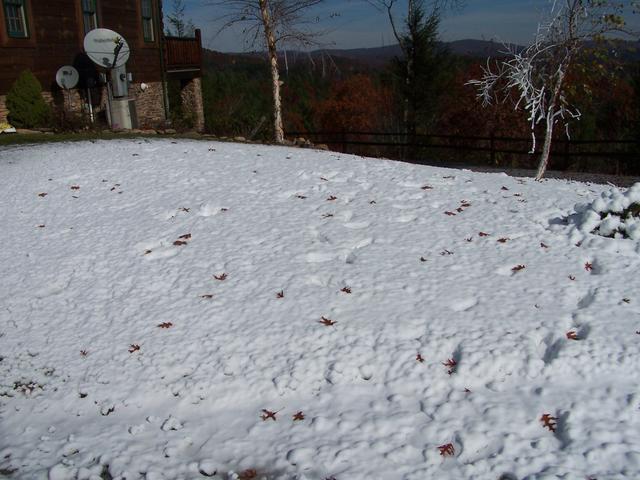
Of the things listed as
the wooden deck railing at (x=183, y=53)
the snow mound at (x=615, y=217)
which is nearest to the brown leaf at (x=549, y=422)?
the snow mound at (x=615, y=217)

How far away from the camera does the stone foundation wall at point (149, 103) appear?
20547 millimetres

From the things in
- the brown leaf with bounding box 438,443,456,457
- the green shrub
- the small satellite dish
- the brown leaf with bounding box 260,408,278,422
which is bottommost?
the brown leaf with bounding box 438,443,456,457

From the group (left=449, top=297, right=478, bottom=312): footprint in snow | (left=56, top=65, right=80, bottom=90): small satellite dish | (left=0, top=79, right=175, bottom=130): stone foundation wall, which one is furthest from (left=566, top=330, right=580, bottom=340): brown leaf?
(left=56, top=65, right=80, bottom=90): small satellite dish

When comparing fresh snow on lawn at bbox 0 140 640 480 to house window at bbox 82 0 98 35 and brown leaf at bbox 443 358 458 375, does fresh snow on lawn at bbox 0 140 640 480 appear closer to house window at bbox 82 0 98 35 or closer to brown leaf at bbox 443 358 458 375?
brown leaf at bbox 443 358 458 375

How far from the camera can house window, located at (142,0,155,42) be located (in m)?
20.8

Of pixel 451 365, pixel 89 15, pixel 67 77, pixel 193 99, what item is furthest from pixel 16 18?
pixel 451 365

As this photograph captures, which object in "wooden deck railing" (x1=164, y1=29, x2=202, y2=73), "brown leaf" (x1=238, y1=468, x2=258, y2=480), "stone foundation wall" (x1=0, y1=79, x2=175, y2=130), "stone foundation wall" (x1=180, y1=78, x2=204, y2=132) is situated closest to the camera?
"brown leaf" (x1=238, y1=468, x2=258, y2=480)

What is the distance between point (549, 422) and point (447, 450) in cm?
78

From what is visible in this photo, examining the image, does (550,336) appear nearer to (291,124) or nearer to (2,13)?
(2,13)

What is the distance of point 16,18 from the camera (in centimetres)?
1530

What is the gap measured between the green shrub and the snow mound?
13.7 m

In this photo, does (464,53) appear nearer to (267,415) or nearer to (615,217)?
(615,217)

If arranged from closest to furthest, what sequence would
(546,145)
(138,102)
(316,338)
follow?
(316,338) < (546,145) < (138,102)

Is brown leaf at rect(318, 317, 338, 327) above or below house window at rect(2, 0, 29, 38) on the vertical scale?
below
